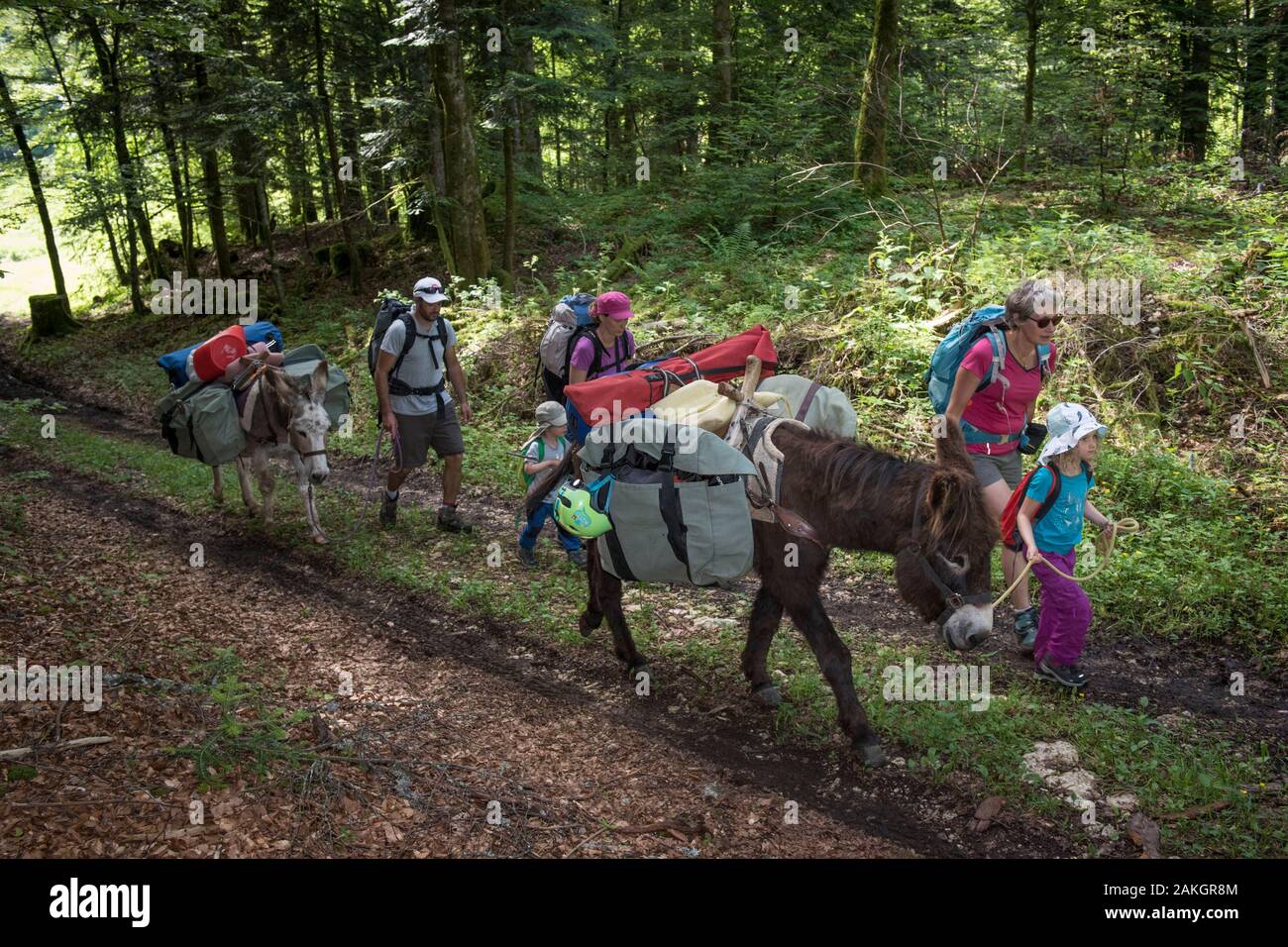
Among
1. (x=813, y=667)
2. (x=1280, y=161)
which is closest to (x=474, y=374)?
(x=813, y=667)

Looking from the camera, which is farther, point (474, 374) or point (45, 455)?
point (474, 374)

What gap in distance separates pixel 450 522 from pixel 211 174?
15.3 meters

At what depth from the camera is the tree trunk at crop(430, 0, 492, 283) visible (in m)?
14.6

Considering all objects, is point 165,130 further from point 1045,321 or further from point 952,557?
point 952,557

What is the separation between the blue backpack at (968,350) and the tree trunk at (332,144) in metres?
16.1

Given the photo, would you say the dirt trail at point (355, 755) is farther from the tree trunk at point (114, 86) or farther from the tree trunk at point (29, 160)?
the tree trunk at point (29, 160)

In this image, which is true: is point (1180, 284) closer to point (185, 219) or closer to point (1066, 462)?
point (1066, 462)

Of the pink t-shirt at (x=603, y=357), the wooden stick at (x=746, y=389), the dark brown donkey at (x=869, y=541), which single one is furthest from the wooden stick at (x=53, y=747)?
the pink t-shirt at (x=603, y=357)

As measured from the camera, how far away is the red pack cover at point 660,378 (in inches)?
215

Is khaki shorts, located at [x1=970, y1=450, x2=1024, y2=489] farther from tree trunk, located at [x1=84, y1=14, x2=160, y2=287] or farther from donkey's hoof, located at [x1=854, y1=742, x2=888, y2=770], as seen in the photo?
tree trunk, located at [x1=84, y1=14, x2=160, y2=287]

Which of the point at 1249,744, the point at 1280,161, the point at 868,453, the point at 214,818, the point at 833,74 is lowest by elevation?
the point at 1249,744

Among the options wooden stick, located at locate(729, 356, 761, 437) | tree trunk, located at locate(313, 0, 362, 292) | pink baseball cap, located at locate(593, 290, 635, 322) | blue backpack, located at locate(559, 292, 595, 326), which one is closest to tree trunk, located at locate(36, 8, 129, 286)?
tree trunk, located at locate(313, 0, 362, 292)

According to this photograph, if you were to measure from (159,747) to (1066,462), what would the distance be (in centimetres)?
545
